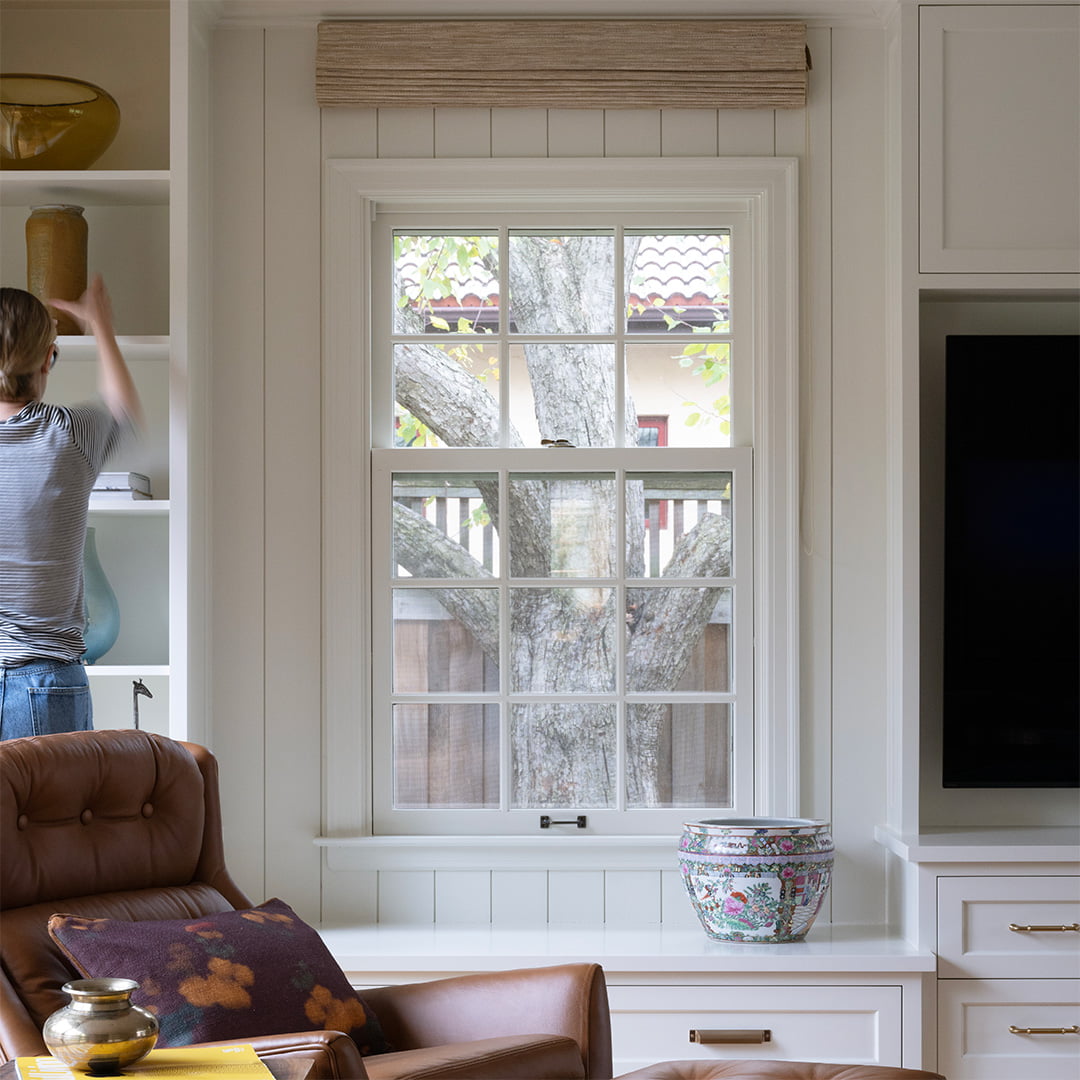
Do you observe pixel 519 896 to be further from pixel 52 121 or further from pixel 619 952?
pixel 52 121

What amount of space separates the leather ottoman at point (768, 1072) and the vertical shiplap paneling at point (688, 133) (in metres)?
2.14

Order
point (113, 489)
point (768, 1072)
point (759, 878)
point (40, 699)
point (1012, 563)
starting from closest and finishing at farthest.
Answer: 1. point (768, 1072)
2. point (40, 699)
3. point (759, 878)
4. point (113, 489)
5. point (1012, 563)

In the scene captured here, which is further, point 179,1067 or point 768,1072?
point 768,1072

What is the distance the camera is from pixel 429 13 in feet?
10.2

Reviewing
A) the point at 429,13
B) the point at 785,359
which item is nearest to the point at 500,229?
the point at 429,13

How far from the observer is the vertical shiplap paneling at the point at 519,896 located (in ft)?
10.1

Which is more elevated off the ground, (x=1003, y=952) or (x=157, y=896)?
(x=157, y=896)

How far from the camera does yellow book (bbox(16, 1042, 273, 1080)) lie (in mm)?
1322

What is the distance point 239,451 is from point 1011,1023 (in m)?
2.27

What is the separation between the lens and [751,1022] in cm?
269

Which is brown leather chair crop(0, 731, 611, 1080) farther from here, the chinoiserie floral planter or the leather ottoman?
the chinoiserie floral planter

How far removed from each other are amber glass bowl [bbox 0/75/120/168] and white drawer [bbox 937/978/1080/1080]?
2.82 metres

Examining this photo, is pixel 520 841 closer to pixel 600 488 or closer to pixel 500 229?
pixel 600 488

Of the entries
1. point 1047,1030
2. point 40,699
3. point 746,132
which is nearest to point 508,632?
point 40,699
